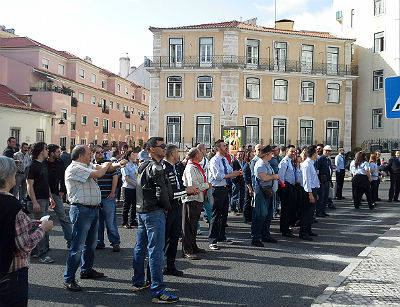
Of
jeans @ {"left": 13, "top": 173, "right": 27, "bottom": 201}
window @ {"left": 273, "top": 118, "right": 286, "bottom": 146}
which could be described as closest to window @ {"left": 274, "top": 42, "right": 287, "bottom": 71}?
window @ {"left": 273, "top": 118, "right": 286, "bottom": 146}

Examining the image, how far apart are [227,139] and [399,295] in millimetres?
18856

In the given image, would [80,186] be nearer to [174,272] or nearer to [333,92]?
[174,272]

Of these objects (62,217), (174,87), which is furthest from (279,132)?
(62,217)

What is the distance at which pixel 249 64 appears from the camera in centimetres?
3450

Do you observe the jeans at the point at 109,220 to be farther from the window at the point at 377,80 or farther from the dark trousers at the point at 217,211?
the window at the point at 377,80

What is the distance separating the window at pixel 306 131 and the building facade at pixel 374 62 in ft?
16.7

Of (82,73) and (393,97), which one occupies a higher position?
(82,73)

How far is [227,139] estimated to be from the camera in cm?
2408

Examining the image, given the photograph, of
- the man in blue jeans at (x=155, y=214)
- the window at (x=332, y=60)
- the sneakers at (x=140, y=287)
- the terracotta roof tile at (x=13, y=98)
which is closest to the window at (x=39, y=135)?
the terracotta roof tile at (x=13, y=98)

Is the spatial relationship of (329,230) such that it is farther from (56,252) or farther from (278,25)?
(278,25)

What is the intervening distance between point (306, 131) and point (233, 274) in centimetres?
3102

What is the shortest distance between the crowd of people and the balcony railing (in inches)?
893

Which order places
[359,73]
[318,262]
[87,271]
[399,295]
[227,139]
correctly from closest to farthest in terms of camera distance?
[399,295] → [87,271] → [318,262] → [227,139] → [359,73]

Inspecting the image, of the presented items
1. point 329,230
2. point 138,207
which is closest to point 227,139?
point 329,230
